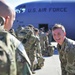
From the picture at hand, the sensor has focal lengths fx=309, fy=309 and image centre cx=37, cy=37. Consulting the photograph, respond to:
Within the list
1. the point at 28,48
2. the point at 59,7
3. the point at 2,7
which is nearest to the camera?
the point at 2,7

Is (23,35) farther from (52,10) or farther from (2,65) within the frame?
(52,10)

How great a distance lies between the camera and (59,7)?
25.4m

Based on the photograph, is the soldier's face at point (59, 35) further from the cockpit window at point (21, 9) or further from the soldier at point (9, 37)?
the cockpit window at point (21, 9)

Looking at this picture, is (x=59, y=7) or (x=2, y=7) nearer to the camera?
(x=2, y=7)

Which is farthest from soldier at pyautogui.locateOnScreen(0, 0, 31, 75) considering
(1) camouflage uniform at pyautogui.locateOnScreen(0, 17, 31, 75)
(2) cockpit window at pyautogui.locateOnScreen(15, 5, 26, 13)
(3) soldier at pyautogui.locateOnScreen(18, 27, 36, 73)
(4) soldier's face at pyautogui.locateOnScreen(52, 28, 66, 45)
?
(2) cockpit window at pyautogui.locateOnScreen(15, 5, 26, 13)

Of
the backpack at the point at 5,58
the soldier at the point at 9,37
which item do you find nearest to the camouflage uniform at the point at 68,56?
the soldier at the point at 9,37

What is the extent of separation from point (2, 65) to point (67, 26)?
982 inches

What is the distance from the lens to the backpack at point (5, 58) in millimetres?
1749

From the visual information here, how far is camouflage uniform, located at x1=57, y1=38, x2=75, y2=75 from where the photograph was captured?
14.7 feet

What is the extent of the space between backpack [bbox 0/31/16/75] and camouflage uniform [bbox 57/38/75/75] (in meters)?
2.70

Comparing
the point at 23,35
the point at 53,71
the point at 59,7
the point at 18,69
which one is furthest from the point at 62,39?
the point at 59,7

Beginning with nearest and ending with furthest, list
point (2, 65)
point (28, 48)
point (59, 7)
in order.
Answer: point (2, 65) → point (28, 48) → point (59, 7)

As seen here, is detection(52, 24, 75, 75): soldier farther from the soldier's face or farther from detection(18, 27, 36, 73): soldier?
detection(18, 27, 36, 73): soldier

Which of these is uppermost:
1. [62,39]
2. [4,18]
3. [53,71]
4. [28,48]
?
[4,18]
